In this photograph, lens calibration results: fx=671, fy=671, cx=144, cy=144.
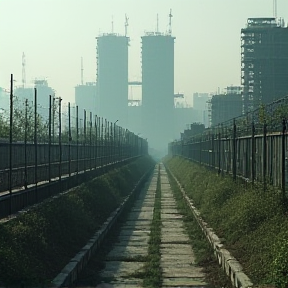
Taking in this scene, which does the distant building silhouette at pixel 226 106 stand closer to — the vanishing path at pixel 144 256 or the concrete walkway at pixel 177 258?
the vanishing path at pixel 144 256

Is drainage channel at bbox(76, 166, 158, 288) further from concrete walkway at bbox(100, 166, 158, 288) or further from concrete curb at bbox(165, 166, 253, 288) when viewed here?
concrete curb at bbox(165, 166, 253, 288)

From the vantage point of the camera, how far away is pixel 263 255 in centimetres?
1048

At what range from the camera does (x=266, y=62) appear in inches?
3698

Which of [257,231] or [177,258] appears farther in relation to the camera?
[177,258]

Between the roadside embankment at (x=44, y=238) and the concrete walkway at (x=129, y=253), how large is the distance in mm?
759

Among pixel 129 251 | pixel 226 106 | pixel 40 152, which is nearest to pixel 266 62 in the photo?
pixel 226 106

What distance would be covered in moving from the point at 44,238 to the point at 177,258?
398cm

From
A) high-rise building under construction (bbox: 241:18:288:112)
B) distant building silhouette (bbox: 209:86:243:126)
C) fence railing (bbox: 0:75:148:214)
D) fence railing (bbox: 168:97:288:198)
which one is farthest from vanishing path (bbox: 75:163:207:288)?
distant building silhouette (bbox: 209:86:243:126)

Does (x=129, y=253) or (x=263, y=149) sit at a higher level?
(x=263, y=149)

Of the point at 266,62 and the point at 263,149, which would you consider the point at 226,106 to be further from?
the point at 263,149

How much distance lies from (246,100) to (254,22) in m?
12.5

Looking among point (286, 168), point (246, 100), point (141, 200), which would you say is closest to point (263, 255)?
point (286, 168)

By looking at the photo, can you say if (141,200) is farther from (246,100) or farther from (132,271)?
(246,100)

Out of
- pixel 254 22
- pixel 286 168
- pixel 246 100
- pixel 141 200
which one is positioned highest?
pixel 254 22
